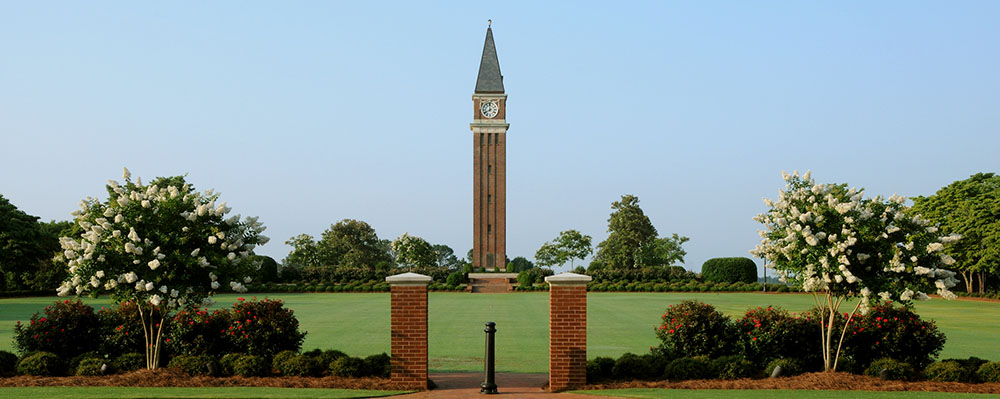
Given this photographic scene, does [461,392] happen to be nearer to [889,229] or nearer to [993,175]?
[889,229]

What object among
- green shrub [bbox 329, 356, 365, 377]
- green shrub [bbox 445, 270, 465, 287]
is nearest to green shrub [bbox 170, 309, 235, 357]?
green shrub [bbox 329, 356, 365, 377]

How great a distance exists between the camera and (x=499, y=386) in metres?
11.9

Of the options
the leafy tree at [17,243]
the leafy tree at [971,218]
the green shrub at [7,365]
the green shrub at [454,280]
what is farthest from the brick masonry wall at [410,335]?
the leafy tree at [17,243]

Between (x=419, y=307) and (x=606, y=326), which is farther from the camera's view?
(x=606, y=326)

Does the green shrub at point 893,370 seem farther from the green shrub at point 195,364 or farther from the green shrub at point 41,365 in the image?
the green shrub at point 41,365

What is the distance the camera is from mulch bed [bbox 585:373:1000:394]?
37.4 feet

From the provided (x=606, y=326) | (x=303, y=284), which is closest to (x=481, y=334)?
(x=606, y=326)

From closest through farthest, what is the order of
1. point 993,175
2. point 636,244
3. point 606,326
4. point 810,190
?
point 810,190
point 606,326
point 993,175
point 636,244

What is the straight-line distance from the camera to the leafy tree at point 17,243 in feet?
147

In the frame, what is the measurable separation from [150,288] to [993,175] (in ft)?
189

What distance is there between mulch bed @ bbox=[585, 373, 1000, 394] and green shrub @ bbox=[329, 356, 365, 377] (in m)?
3.58

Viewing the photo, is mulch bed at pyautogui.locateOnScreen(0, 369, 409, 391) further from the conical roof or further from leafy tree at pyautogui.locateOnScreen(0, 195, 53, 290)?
the conical roof

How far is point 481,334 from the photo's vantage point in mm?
19984

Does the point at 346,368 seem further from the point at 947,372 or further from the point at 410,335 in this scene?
the point at 947,372
